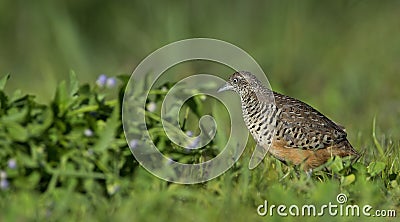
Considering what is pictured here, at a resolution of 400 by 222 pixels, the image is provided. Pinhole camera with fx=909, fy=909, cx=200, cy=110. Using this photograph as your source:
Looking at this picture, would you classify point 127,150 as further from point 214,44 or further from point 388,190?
point 214,44

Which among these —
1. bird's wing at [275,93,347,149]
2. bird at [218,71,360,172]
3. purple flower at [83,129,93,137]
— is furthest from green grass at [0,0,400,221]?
bird's wing at [275,93,347,149]

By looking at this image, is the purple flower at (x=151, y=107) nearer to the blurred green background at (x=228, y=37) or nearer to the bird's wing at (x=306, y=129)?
the bird's wing at (x=306, y=129)

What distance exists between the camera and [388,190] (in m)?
5.47

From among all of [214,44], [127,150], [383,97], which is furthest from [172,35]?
[127,150]

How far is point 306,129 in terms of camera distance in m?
6.21

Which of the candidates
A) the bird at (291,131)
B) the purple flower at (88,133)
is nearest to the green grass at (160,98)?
the purple flower at (88,133)

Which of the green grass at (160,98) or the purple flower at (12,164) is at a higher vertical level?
the green grass at (160,98)

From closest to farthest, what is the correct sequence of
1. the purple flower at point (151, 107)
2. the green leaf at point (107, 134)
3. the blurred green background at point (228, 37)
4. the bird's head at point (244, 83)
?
the green leaf at point (107, 134), the purple flower at point (151, 107), the bird's head at point (244, 83), the blurred green background at point (228, 37)

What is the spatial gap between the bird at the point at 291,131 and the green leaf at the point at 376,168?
0.44 metres

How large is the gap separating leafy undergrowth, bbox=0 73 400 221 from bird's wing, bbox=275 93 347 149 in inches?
25.5

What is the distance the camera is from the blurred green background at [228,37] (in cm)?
985

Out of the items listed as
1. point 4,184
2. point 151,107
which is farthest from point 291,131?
point 4,184

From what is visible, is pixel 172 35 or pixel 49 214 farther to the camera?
pixel 172 35

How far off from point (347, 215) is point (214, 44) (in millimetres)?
4602
